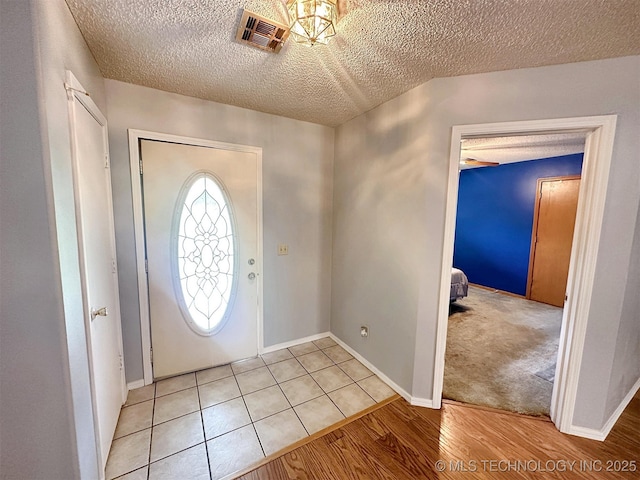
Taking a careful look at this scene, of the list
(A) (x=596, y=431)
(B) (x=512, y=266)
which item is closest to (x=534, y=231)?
(B) (x=512, y=266)

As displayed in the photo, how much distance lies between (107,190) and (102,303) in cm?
78

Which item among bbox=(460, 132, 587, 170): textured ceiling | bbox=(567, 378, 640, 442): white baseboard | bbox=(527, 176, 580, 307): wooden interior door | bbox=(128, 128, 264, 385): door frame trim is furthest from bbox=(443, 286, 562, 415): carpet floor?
bbox=(128, 128, 264, 385): door frame trim

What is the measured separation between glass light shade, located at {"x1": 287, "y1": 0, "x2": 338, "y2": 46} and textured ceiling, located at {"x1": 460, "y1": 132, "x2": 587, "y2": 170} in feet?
7.02

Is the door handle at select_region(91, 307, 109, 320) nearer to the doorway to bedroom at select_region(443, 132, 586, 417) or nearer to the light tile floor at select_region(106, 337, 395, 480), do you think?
the light tile floor at select_region(106, 337, 395, 480)

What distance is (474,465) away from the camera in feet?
4.86

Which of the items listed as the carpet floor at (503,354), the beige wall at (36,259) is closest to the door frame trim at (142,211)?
the beige wall at (36,259)

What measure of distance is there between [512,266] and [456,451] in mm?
4124

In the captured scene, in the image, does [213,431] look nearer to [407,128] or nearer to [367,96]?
[407,128]

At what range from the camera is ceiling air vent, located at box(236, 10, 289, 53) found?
4.01 ft

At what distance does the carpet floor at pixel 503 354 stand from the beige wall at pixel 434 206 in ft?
1.35

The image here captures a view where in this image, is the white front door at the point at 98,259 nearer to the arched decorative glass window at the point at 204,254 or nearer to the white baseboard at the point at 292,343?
the arched decorative glass window at the point at 204,254

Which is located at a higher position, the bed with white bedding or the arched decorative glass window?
the arched decorative glass window

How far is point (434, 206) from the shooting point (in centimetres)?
177

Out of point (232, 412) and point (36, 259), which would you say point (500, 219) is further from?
point (36, 259)
